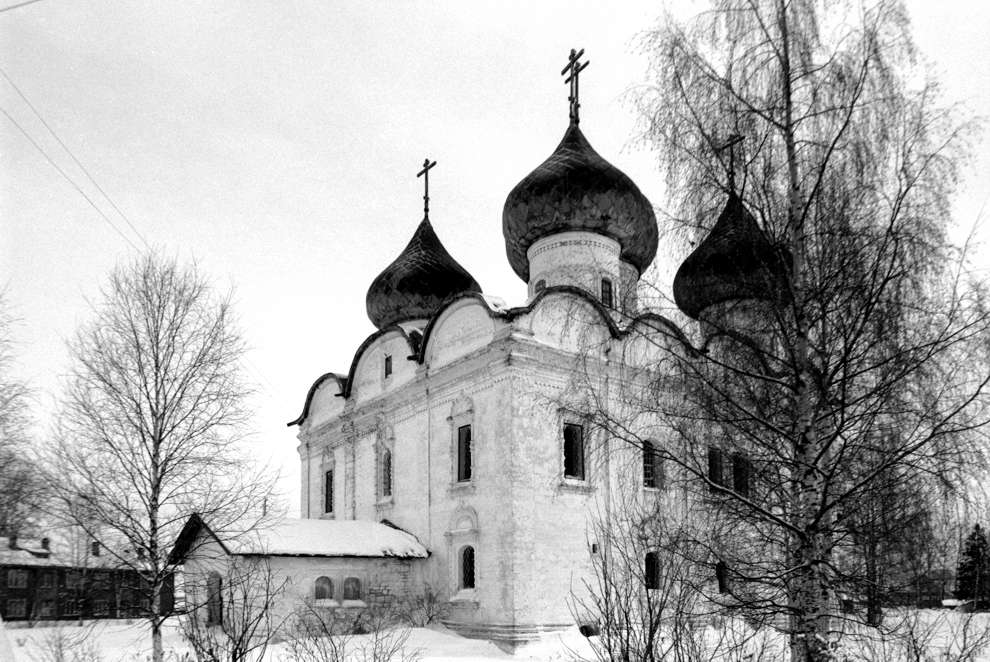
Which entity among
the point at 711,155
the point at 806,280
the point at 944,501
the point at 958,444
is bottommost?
the point at 944,501

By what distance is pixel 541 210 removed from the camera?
19.0 metres

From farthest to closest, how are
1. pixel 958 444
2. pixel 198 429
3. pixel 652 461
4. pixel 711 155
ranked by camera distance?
pixel 652 461 → pixel 198 429 → pixel 711 155 → pixel 958 444

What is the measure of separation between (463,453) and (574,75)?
381 inches

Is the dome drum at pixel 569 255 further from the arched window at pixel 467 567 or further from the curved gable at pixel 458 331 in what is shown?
the arched window at pixel 467 567

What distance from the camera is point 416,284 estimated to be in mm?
21484

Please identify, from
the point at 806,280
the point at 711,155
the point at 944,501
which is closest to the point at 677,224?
the point at 711,155

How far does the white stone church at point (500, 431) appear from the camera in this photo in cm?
1527

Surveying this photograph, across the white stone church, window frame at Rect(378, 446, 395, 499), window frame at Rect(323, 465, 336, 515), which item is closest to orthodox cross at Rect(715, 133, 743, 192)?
the white stone church

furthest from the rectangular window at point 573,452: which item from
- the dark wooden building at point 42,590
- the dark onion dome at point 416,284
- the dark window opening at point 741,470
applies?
the dark wooden building at point 42,590

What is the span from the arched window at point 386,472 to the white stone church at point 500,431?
3cm

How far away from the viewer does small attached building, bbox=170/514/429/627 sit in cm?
1570

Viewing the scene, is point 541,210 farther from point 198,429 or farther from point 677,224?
point 677,224

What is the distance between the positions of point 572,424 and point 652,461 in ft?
7.81

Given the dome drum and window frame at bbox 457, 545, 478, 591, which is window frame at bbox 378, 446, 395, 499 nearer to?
window frame at bbox 457, 545, 478, 591
